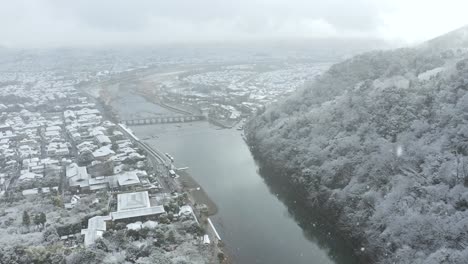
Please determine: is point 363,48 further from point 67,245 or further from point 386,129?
point 67,245

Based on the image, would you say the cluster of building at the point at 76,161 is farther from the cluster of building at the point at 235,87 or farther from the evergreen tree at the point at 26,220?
the cluster of building at the point at 235,87

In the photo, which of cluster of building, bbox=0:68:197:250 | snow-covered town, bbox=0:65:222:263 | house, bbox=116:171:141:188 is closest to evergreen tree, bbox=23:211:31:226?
snow-covered town, bbox=0:65:222:263

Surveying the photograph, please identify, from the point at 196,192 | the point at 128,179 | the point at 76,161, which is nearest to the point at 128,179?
the point at 128,179

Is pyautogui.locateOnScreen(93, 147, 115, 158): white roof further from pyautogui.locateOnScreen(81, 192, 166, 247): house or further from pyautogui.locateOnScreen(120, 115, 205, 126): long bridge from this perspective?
pyautogui.locateOnScreen(120, 115, 205, 126): long bridge

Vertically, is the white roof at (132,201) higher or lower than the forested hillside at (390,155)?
lower

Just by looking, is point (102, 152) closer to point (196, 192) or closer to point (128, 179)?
point (128, 179)

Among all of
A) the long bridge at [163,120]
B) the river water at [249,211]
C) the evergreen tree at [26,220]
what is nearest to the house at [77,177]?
the evergreen tree at [26,220]
